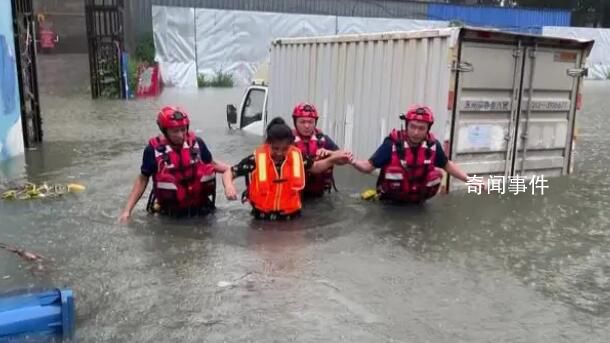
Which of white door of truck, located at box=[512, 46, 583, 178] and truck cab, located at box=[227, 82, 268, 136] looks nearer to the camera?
white door of truck, located at box=[512, 46, 583, 178]

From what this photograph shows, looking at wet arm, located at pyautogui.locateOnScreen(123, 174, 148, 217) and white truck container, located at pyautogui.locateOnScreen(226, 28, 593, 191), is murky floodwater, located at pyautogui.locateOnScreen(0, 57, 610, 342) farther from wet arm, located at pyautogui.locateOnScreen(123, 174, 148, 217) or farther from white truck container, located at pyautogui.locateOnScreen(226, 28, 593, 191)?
white truck container, located at pyautogui.locateOnScreen(226, 28, 593, 191)

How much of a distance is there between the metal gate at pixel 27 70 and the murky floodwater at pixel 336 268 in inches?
124

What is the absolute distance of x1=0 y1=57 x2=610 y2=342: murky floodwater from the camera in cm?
374

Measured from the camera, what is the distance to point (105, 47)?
2412 centimetres

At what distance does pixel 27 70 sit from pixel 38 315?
8819 millimetres

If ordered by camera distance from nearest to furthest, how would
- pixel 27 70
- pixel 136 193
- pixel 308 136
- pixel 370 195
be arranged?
pixel 136 193 → pixel 308 136 → pixel 370 195 → pixel 27 70

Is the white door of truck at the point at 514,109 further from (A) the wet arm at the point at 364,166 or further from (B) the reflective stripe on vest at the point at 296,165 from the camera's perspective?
(B) the reflective stripe on vest at the point at 296,165

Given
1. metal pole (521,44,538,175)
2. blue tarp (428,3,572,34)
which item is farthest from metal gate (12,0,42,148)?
blue tarp (428,3,572,34)

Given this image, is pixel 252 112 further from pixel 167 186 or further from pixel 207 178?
pixel 167 186

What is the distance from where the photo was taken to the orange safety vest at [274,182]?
19.0 feet

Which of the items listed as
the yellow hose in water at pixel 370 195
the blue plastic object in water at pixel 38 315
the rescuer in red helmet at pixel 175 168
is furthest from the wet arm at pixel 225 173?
the blue plastic object in water at pixel 38 315

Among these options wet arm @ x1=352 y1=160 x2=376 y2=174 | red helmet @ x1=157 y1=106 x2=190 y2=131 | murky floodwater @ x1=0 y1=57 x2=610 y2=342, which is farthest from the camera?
wet arm @ x1=352 y1=160 x2=376 y2=174

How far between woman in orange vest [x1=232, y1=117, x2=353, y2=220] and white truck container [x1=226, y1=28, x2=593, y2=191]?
1977 mm
